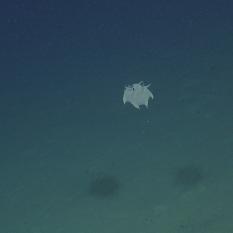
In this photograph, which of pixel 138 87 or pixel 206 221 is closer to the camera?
pixel 206 221

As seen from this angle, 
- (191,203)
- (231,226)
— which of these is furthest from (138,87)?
(231,226)

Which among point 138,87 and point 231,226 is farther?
point 138,87

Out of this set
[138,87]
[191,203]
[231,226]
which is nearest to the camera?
[231,226]

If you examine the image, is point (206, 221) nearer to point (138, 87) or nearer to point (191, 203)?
point (191, 203)

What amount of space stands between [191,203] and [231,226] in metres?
2.17

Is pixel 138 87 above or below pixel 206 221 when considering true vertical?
above

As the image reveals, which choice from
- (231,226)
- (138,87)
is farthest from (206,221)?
(138,87)

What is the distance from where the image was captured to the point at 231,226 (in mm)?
15469

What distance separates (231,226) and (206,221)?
37.9 inches

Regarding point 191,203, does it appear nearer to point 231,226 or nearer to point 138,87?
point 231,226

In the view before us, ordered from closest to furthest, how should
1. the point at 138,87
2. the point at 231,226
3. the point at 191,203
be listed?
1. the point at 231,226
2. the point at 191,203
3. the point at 138,87

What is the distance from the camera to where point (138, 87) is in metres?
18.8

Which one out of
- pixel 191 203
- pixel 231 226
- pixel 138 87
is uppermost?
pixel 138 87

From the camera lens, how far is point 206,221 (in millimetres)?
16078
